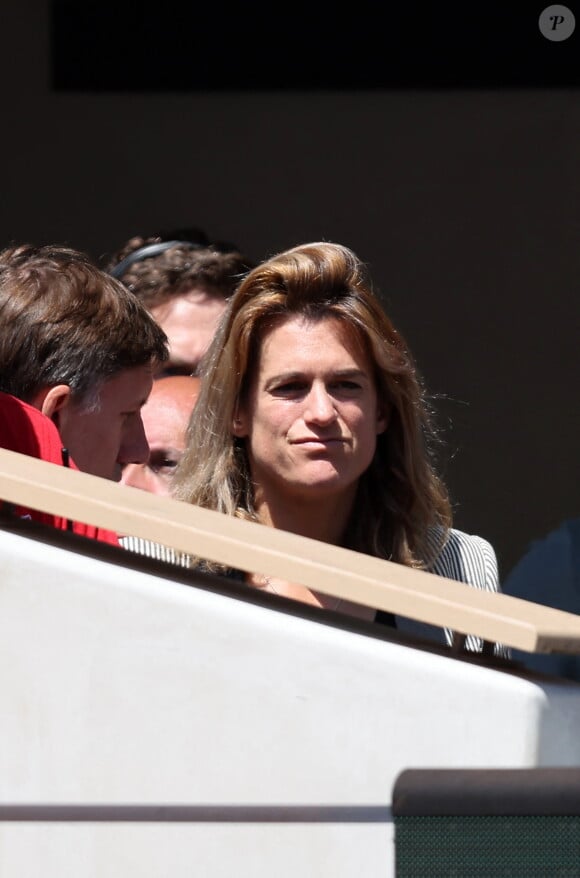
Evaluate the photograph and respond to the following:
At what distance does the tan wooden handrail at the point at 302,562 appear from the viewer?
1.21 meters

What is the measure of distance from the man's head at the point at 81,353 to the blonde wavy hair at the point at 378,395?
0.58 ft

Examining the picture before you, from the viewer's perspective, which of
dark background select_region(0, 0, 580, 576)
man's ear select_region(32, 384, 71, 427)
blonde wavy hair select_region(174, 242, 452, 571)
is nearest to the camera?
man's ear select_region(32, 384, 71, 427)

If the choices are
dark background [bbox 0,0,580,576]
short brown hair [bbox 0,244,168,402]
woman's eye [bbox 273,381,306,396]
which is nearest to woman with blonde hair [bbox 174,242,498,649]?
woman's eye [bbox 273,381,306,396]

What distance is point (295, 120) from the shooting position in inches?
192

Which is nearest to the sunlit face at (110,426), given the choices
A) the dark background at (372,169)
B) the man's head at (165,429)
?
the man's head at (165,429)

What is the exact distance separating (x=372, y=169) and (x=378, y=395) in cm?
230

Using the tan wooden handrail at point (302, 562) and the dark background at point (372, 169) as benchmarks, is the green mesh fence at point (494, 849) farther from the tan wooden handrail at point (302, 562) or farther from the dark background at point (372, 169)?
the dark background at point (372, 169)

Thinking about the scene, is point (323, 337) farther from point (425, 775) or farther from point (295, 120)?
point (295, 120)

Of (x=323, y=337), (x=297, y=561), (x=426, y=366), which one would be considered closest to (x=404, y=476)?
(x=323, y=337)

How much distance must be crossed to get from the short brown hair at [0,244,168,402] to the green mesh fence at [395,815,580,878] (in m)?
1.35

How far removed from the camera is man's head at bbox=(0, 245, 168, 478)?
7.76 ft

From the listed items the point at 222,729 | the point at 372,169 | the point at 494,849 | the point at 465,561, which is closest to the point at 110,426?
the point at 465,561

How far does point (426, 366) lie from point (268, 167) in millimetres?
842

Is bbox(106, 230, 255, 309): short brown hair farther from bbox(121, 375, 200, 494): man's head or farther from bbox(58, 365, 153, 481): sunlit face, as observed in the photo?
bbox(58, 365, 153, 481): sunlit face
